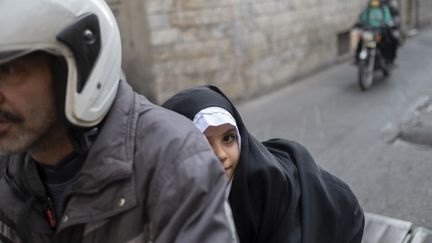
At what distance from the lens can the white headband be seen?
1951 millimetres

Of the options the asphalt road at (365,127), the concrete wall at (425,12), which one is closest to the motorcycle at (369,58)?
the asphalt road at (365,127)

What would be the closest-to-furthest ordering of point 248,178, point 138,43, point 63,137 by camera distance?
point 63,137 → point 248,178 → point 138,43

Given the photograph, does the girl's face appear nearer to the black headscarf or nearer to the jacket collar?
the black headscarf

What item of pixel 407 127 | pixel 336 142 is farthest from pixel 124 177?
pixel 407 127

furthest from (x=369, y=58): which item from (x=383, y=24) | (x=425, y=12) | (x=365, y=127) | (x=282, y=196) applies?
(x=425, y=12)

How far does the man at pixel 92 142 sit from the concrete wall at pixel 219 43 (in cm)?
475

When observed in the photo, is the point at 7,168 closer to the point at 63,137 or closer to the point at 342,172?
the point at 63,137

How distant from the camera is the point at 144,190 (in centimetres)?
117

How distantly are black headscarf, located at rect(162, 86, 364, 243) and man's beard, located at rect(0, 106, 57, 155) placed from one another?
0.85 metres

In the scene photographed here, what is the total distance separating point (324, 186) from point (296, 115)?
14.2ft

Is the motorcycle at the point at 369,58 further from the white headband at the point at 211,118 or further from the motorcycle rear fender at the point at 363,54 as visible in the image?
the white headband at the point at 211,118

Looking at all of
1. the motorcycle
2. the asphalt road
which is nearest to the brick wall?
the asphalt road

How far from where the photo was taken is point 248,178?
1.86 m

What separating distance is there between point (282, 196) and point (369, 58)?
605 centimetres
